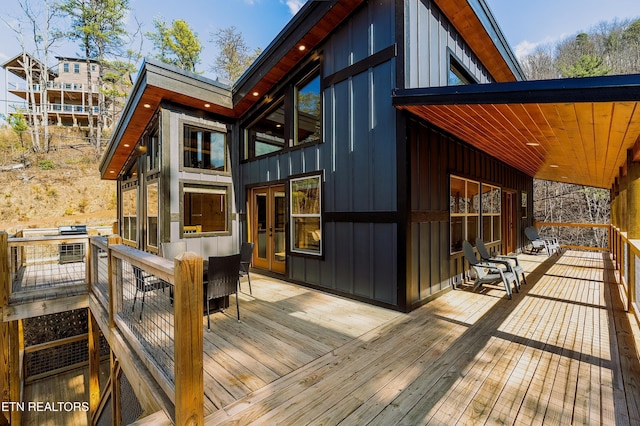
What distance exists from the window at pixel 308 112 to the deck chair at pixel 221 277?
8.74ft

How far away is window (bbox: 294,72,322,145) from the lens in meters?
5.11

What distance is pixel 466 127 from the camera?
416 cm

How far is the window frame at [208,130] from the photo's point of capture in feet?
19.4

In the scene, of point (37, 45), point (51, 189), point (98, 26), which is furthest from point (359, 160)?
point (37, 45)

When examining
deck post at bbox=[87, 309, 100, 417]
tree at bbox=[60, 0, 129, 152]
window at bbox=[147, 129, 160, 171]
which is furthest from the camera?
tree at bbox=[60, 0, 129, 152]

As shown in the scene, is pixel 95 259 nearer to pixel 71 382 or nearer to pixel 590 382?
pixel 71 382

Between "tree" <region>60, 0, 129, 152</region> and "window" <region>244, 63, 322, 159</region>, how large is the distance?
18431mm

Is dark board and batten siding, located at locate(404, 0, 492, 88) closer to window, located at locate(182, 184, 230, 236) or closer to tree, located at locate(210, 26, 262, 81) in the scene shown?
window, located at locate(182, 184, 230, 236)

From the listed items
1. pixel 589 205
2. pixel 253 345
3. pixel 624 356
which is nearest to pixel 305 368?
pixel 253 345

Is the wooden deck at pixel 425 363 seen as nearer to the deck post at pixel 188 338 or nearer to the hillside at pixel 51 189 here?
the deck post at pixel 188 338

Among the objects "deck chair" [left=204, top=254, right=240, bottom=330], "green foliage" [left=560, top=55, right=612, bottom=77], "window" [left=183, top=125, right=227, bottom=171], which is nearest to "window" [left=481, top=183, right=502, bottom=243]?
"deck chair" [left=204, top=254, right=240, bottom=330]

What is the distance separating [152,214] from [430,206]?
19.8 ft

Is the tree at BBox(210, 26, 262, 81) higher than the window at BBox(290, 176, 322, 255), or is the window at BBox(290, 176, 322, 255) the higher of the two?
the tree at BBox(210, 26, 262, 81)

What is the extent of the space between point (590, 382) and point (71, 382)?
359 inches
